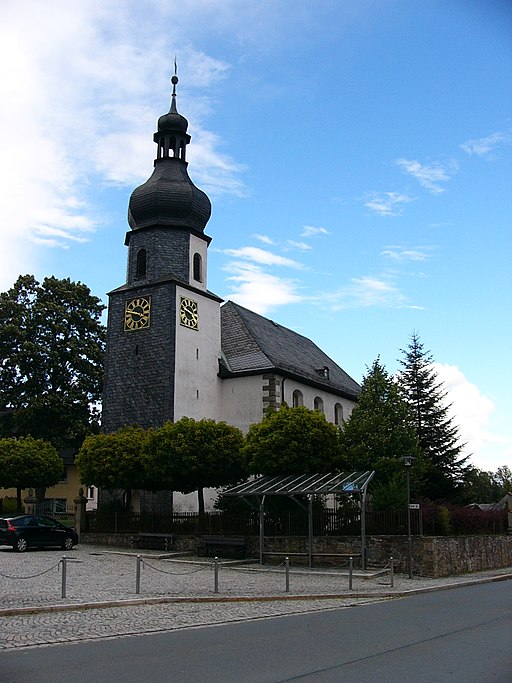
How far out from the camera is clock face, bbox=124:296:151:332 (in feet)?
132

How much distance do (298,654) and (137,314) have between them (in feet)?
105

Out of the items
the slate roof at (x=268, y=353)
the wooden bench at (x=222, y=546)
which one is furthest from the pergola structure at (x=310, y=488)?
the slate roof at (x=268, y=353)

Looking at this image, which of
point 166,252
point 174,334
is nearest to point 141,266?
point 166,252

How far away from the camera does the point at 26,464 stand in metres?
38.8

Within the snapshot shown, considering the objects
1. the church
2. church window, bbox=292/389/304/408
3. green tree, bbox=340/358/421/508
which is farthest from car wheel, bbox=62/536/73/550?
church window, bbox=292/389/304/408

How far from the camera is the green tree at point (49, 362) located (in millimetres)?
47312

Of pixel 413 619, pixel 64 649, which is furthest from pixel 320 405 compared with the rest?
pixel 64 649

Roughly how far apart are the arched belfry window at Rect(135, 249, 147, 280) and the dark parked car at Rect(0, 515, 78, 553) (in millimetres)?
16085

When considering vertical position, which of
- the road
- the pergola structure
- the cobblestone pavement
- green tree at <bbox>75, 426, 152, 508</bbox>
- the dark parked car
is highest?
green tree at <bbox>75, 426, 152, 508</bbox>

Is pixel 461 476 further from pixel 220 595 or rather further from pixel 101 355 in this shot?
pixel 220 595

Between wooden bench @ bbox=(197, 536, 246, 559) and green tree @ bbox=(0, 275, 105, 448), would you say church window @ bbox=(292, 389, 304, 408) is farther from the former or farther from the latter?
wooden bench @ bbox=(197, 536, 246, 559)

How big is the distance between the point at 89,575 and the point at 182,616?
7810 millimetres

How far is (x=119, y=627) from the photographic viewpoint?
11945 mm

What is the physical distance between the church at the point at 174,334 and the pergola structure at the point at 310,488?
1202cm
